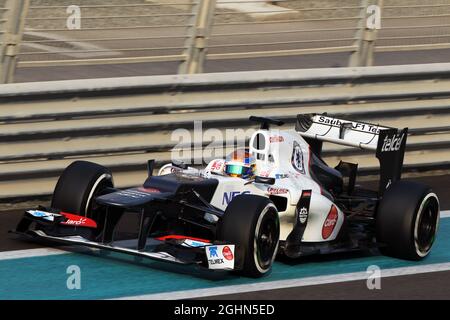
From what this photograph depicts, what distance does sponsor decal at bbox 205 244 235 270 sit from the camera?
779cm

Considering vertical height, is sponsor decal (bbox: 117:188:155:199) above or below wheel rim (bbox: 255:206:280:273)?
above

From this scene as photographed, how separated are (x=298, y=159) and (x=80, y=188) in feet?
5.89

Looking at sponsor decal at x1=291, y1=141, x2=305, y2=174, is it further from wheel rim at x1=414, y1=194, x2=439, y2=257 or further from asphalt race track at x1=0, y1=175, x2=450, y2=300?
wheel rim at x1=414, y1=194, x2=439, y2=257

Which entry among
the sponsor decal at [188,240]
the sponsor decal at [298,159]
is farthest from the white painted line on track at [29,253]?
the sponsor decal at [298,159]

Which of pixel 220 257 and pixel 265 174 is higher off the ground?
pixel 265 174

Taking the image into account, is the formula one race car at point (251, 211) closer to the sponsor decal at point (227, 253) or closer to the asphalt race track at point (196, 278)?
the sponsor decal at point (227, 253)

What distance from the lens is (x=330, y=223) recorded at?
8.88 metres

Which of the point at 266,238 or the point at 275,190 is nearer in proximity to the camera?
the point at 266,238

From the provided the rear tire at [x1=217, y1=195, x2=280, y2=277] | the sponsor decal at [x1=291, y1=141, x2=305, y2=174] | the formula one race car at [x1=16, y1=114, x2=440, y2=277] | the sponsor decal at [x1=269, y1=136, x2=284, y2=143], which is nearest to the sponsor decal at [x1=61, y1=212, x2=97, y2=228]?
the formula one race car at [x1=16, y1=114, x2=440, y2=277]

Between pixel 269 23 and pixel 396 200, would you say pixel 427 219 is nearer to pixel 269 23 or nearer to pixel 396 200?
pixel 396 200

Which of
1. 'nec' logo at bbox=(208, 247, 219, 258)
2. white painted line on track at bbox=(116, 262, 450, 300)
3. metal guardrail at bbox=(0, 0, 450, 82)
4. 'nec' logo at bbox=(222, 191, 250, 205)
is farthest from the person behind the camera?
metal guardrail at bbox=(0, 0, 450, 82)

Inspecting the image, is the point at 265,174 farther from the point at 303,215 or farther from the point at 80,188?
the point at 80,188

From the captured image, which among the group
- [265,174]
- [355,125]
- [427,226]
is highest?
[355,125]

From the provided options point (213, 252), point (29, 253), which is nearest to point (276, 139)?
point (213, 252)
